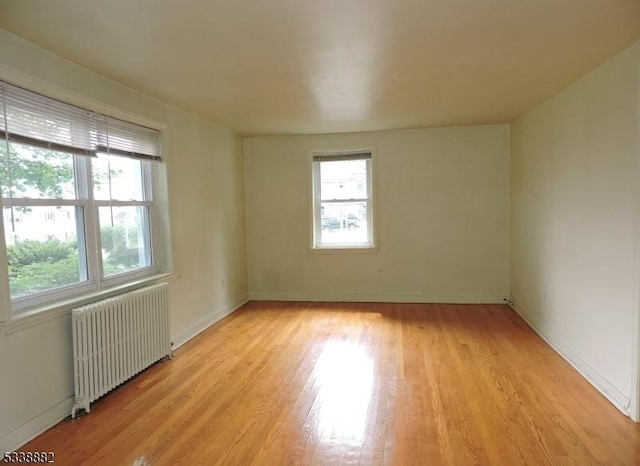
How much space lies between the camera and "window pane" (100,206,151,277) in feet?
10.5

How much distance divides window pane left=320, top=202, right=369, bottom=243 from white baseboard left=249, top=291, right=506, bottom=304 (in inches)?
30.5

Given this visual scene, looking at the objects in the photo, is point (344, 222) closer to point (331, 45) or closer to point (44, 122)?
point (331, 45)

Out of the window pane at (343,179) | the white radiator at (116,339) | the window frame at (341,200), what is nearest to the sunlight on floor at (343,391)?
the white radiator at (116,339)

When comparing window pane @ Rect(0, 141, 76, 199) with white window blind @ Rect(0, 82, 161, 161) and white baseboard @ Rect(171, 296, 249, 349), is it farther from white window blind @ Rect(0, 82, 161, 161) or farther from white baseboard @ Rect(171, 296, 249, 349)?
white baseboard @ Rect(171, 296, 249, 349)

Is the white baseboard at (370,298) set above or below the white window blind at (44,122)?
below

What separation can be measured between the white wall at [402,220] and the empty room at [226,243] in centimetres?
33

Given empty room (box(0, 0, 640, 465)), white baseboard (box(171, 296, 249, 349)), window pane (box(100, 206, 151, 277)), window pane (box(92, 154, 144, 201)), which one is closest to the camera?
empty room (box(0, 0, 640, 465))

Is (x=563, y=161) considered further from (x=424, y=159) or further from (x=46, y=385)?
(x=46, y=385)

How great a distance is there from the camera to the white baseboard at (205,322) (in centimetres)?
405

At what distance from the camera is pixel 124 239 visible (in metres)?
3.45

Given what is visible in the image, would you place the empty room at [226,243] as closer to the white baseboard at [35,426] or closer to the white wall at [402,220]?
the white baseboard at [35,426]

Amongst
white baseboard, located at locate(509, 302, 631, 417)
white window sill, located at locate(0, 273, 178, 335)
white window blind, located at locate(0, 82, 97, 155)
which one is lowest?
white baseboard, located at locate(509, 302, 631, 417)

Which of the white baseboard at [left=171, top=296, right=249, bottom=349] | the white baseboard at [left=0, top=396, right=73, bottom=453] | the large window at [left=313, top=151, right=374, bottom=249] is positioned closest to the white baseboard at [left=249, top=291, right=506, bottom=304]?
the white baseboard at [left=171, top=296, right=249, bottom=349]

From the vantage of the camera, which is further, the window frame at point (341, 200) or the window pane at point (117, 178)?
the window frame at point (341, 200)
